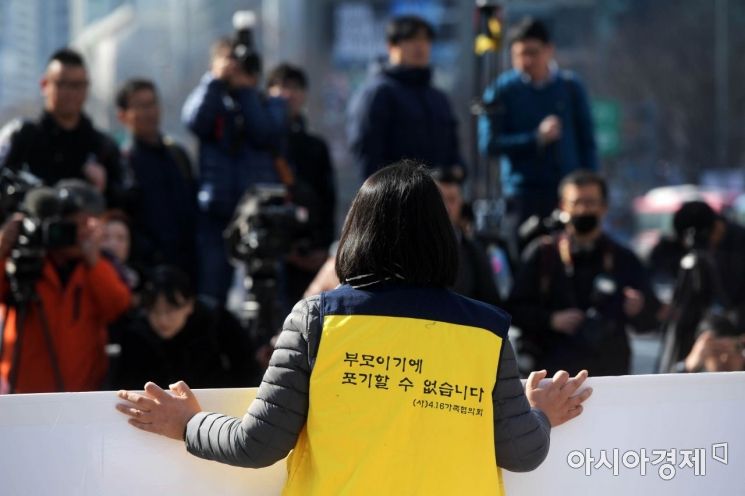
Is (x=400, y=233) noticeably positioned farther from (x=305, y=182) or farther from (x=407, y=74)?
(x=305, y=182)

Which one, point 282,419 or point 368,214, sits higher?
point 368,214

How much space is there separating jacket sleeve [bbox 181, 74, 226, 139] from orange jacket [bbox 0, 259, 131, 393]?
141 cm

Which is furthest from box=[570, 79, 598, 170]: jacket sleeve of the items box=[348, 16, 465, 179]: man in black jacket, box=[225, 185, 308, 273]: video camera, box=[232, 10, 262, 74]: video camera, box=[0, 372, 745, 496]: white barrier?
box=[0, 372, 745, 496]: white barrier

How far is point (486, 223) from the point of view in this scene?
718 centimetres

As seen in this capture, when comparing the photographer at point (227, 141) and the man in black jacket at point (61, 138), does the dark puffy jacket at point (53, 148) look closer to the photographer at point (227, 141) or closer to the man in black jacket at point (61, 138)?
the man in black jacket at point (61, 138)

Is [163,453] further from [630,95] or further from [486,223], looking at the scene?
[630,95]

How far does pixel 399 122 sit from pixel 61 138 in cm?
165

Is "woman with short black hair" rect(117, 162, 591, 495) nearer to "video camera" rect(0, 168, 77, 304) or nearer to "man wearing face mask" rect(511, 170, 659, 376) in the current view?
"video camera" rect(0, 168, 77, 304)

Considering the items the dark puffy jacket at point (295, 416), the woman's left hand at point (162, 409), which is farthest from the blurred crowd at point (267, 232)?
the dark puffy jacket at point (295, 416)

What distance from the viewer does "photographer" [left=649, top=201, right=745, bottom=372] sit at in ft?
21.7

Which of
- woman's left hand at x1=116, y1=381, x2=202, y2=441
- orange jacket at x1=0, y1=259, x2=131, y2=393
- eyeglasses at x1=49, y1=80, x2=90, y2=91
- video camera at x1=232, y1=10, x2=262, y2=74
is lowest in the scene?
orange jacket at x1=0, y1=259, x2=131, y2=393

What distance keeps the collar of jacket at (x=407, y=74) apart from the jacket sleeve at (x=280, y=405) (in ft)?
14.2

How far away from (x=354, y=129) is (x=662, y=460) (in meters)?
3.92

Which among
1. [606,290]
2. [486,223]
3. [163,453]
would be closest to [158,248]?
[486,223]
